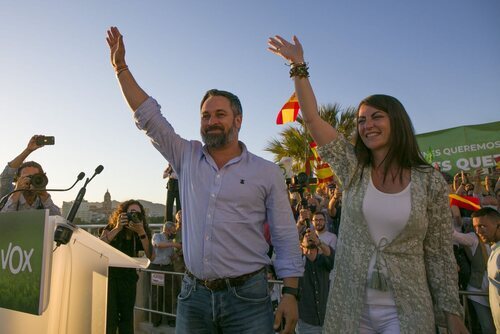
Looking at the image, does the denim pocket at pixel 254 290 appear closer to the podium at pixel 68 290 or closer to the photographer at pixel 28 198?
the podium at pixel 68 290

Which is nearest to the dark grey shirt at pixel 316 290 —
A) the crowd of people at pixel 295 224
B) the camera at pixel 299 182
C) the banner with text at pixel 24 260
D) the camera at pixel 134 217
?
the camera at pixel 299 182

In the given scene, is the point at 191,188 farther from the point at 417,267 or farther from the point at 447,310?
the point at 447,310

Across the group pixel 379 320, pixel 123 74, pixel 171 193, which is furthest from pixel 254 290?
pixel 171 193

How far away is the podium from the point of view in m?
1.89

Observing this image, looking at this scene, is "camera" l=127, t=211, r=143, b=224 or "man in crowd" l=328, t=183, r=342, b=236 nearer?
"camera" l=127, t=211, r=143, b=224

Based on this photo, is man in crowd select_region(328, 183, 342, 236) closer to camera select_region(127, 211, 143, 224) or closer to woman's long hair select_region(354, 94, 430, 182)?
camera select_region(127, 211, 143, 224)

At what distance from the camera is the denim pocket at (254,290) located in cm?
221

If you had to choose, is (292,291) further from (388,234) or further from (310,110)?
(310,110)

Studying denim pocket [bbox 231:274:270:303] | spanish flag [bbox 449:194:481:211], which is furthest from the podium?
spanish flag [bbox 449:194:481:211]

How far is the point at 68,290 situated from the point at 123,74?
1215 millimetres

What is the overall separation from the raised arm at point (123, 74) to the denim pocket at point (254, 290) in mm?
1156

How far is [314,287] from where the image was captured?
4.75 meters

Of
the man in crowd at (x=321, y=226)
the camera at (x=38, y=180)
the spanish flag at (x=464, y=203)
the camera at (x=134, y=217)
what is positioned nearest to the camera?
the camera at (x=38, y=180)

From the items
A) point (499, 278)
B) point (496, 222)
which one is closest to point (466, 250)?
point (496, 222)
